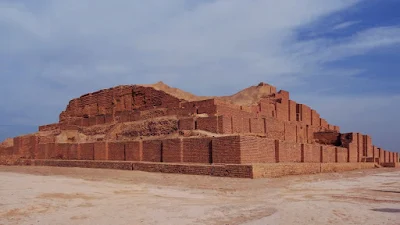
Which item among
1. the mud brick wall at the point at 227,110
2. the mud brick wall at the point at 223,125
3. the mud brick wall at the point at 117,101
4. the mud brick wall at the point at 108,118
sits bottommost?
the mud brick wall at the point at 223,125

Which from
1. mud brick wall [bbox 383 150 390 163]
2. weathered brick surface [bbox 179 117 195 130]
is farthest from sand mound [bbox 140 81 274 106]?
mud brick wall [bbox 383 150 390 163]

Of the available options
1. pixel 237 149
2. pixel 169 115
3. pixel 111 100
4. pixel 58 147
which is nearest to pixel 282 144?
pixel 237 149

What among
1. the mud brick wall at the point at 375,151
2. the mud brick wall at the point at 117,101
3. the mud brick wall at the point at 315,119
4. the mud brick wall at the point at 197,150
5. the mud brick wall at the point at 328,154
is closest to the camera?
the mud brick wall at the point at 197,150

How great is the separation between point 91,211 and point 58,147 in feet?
56.7

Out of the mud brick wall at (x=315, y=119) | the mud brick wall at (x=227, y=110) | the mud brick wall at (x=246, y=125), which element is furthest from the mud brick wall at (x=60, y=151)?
the mud brick wall at (x=315, y=119)

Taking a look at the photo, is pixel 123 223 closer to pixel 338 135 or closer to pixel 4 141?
pixel 338 135

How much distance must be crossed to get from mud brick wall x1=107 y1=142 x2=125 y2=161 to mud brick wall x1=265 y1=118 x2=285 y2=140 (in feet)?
25.0

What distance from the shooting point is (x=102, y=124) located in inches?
1019

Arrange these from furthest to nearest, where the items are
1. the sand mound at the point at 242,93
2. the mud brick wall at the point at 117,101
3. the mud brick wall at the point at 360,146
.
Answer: the mud brick wall at the point at 360,146 < the sand mound at the point at 242,93 < the mud brick wall at the point at 117,101

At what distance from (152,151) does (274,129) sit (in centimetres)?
789

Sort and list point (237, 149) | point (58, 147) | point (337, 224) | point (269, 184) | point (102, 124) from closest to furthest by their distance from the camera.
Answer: point (337, 224) → point (269, 184) → point (237, 149) → point (58, 147) → point (102, 124)

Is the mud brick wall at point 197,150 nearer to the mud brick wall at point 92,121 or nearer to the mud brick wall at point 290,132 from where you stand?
the mud brick wall at point 290,132

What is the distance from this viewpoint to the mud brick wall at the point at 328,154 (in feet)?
66.5

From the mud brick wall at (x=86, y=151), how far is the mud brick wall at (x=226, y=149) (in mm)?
8722
